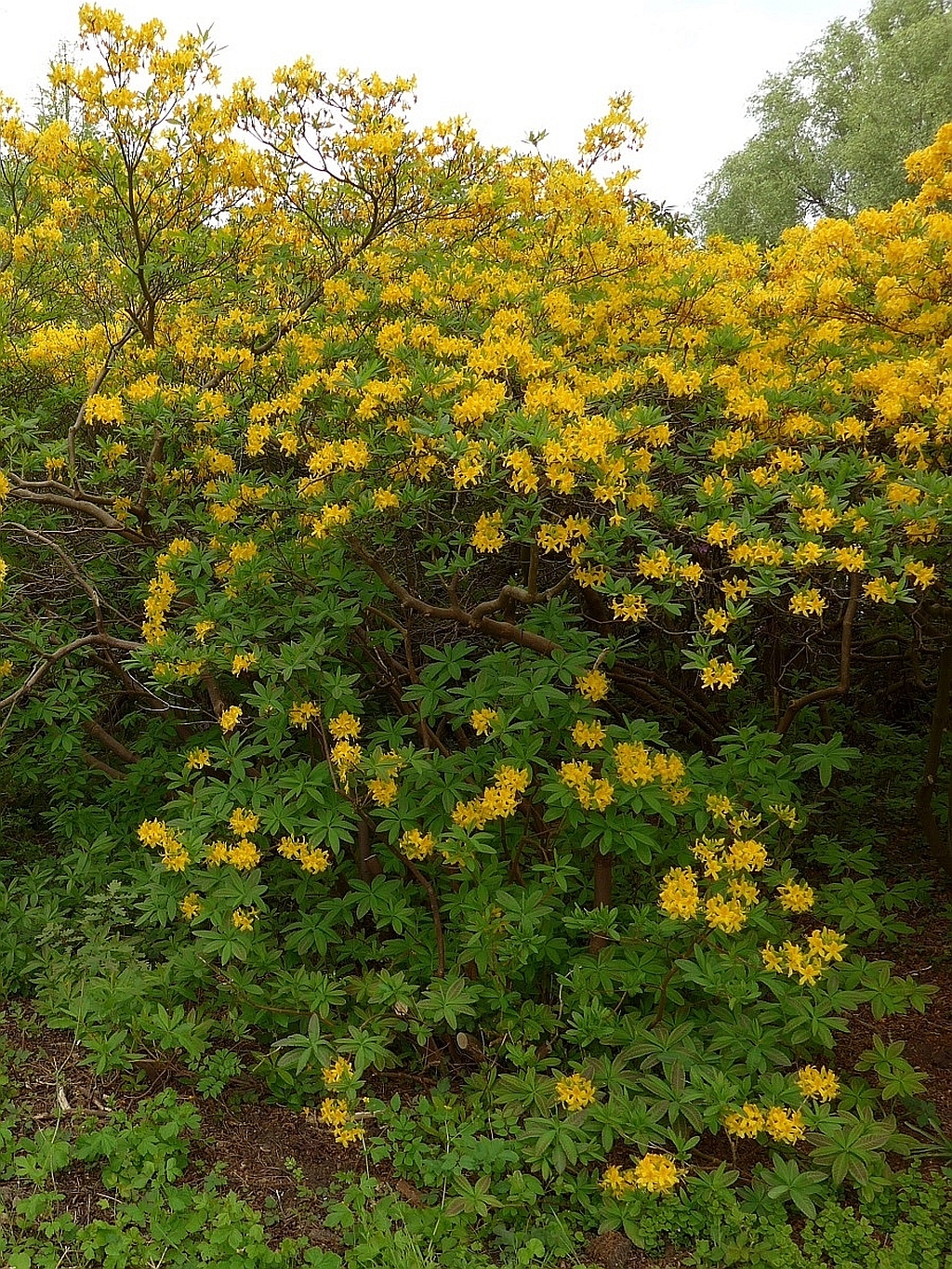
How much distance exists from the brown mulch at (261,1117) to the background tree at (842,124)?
50.2 feet

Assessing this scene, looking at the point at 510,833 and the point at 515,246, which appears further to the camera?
the point at 515,246

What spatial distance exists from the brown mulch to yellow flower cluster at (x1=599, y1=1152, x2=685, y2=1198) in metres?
0.11

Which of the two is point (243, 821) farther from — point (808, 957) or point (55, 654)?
point (808, 957)

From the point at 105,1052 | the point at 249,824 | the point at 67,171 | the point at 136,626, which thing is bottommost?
the point at 105,1052

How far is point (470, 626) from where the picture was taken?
111 inches

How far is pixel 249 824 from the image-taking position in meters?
2.63

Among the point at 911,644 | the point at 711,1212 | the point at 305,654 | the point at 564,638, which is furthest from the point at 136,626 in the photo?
the point at 911,644

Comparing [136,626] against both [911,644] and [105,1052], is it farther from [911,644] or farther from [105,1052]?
[911,644]

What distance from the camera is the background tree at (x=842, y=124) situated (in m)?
16.5

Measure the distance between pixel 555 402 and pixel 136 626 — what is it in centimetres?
184

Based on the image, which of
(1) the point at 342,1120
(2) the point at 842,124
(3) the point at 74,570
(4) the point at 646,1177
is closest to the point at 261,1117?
(1) the point at 342,1120

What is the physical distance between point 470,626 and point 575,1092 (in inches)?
50.8

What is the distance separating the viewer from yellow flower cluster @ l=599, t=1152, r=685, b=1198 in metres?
2.24

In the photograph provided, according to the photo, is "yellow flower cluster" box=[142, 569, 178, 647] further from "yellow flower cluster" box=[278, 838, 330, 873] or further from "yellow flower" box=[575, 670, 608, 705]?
"yellow flower" box=[575, 670, 608, 705]
